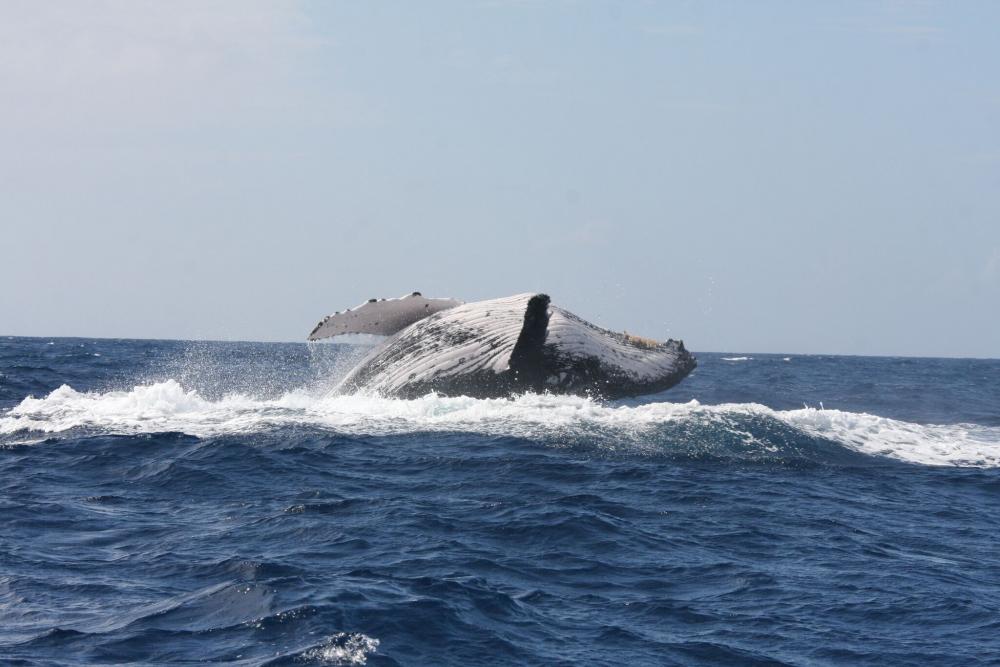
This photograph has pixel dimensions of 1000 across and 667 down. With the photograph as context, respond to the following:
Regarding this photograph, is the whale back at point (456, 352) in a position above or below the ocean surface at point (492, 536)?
above

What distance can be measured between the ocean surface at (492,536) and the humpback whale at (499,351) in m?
0.34

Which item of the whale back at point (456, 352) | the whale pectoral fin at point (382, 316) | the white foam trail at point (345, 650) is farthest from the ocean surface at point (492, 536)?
the whale pectoral fin at point (382, 316)

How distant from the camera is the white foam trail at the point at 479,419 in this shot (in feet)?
41.6

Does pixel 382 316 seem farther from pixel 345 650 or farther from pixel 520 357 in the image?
pixel 345 650

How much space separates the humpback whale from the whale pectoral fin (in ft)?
0.04

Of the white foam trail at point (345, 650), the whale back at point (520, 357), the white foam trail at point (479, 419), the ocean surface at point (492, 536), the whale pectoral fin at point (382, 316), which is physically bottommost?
the white foam trail at point (345, 650)

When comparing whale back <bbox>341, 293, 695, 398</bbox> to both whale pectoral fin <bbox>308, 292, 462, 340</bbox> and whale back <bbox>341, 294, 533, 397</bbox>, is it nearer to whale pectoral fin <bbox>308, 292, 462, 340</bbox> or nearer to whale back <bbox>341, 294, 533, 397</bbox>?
whale back <bbox>341, 294, 533, 397</bbox>

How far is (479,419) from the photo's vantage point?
12.9m

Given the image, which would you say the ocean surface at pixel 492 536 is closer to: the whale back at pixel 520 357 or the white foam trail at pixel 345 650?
the white foam trail at pixel 345 650

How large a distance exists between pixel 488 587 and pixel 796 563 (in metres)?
2.45

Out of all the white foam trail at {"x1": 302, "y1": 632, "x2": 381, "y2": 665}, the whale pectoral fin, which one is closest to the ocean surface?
the white foam trail at {"x1": 302, "y1": 632, "x2": 381, "y2": 665}

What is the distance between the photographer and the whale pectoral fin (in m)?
13.8

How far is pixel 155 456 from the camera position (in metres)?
11.5

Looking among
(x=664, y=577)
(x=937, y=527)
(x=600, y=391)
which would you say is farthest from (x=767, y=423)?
(x=664, y=577)
